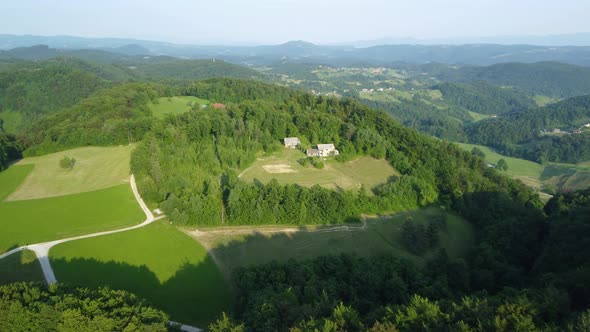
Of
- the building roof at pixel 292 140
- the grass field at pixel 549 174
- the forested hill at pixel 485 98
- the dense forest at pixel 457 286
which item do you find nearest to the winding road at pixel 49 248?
the dense forest at pixel 457 286

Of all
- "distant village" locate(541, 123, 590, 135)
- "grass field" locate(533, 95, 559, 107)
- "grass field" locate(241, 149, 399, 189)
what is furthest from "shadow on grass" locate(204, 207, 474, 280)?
"grass field" locate(533, 95, 559, 107)

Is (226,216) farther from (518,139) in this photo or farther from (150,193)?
(518,139)

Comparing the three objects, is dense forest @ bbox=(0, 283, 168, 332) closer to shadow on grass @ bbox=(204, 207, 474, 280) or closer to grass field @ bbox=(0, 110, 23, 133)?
shadow on grass @ bbox=(204, 207, 474, 280)

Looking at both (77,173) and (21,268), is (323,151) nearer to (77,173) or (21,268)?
(77,173)

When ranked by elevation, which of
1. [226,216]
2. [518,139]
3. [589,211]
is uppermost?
[589,211]

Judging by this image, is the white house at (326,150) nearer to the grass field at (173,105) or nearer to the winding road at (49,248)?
the winding road at (49,248)

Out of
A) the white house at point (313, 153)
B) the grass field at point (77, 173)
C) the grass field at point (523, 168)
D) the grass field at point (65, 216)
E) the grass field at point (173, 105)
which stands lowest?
the grass field at point (523, 168)

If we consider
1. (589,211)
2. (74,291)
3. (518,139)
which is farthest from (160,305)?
(518,139)
